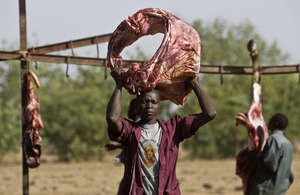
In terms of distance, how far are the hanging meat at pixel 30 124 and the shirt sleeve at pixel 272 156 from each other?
2963 millimetres

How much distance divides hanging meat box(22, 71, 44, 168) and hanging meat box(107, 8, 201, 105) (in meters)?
2.50

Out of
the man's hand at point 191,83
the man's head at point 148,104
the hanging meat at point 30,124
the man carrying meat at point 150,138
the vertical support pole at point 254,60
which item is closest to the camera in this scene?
the man carrying meat at point 150,138

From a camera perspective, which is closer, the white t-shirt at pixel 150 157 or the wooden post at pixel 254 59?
the white t-shirt at pixel 150 157

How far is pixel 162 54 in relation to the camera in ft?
14.3

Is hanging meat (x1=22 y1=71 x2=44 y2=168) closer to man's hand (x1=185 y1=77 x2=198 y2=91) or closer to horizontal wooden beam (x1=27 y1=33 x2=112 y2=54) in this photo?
horizontal wooden beam (x1=27 y1=33 x2=112 y2=54)

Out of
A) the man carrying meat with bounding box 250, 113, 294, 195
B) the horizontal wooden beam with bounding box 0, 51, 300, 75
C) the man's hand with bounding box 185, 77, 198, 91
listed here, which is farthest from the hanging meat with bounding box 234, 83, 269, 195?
the man's hand with bounding box 185, 77, 198, 91

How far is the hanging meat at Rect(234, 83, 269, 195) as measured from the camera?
7.05 m

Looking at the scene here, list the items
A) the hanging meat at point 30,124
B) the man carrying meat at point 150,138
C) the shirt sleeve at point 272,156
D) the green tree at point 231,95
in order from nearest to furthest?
the man carrying meat at point 150,138
the hanging meat at point 30,124
the shirt sleeve at point 272,156
the green tree at point 231,95

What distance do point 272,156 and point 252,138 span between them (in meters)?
0.40

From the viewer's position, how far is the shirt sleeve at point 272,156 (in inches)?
269

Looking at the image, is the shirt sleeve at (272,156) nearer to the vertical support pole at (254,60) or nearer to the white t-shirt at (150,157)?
the vertical support pole at (254,60)

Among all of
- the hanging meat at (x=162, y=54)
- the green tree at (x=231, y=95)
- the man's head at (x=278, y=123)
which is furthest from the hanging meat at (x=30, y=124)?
the green tree at (x=231, y=95)

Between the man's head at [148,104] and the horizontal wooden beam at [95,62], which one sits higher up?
the horizontal wooden beam at [95,62]

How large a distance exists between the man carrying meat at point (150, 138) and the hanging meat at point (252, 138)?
2.95 meters
